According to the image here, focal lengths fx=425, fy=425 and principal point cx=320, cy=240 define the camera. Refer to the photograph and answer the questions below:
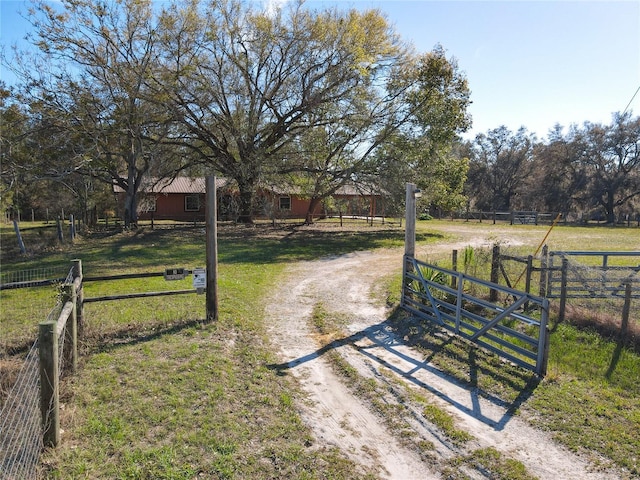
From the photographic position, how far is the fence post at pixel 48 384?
11.9ft

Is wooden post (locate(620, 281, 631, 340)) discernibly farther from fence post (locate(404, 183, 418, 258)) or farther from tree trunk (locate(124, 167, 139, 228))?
tree trunk (locate(124, 167, 139, 228))

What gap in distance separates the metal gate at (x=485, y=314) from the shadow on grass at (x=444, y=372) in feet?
0.96

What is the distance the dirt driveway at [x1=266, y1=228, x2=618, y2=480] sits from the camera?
394 centimetres

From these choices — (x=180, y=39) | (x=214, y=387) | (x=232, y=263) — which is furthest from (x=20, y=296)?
(x=180, y=39)

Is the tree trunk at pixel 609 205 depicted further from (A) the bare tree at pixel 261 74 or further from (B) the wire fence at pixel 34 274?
(B) the wire fence at pixel 34 274

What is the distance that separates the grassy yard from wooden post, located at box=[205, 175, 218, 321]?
307mm

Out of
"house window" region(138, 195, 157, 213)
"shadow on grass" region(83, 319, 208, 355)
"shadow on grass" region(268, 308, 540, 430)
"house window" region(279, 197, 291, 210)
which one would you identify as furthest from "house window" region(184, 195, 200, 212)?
"shadow on grass" region(268, 308, 540, 430)

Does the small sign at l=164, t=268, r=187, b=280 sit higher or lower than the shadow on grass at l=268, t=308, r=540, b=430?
higher

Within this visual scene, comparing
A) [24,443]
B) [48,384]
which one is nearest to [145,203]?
[48,384]

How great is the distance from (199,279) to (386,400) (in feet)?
12.8

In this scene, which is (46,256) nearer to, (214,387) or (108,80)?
(108,80)

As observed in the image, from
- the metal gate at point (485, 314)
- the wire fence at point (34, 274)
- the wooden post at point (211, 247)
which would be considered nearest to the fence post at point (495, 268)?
the metal gate at point (485, 314)

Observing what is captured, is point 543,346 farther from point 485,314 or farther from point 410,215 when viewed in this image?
point 410,215

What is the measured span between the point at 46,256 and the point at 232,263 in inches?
279
